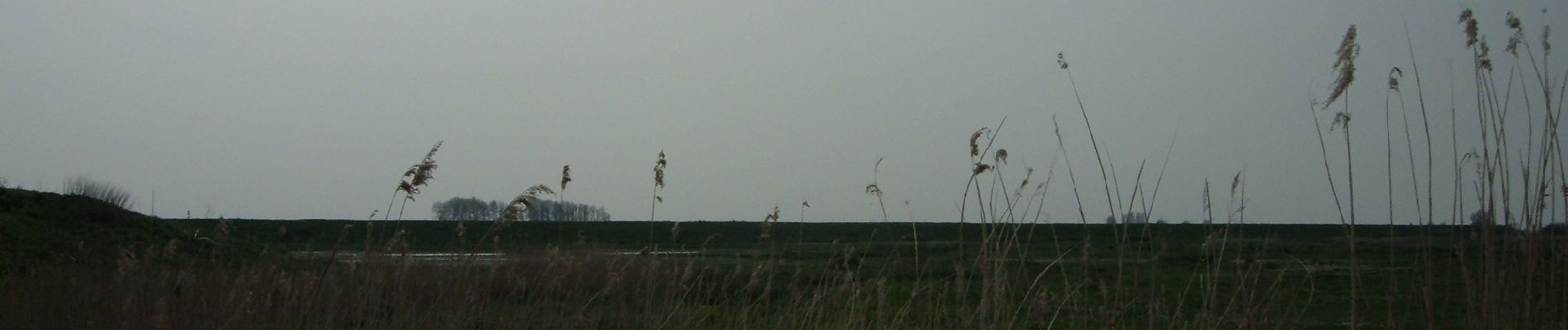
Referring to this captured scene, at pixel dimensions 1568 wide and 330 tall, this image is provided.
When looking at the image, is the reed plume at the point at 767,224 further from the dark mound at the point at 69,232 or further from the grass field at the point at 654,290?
the dark mound at the point at 69,232

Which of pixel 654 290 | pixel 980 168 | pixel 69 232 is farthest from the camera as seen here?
pixel 69 232

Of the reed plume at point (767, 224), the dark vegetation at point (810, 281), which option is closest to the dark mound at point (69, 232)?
the dark vegetation at point (810, 281)

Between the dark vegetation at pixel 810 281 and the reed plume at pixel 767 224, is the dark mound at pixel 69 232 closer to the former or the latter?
the dark vegetation at pixel 810 281

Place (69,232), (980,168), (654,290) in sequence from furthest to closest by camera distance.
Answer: (69,232), (654,290), (980,168)

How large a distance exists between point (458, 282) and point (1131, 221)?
10.6ft

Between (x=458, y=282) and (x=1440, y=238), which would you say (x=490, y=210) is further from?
(x=1440, y=238)

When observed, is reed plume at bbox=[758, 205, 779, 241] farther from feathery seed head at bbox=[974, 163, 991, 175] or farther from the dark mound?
the dark mound

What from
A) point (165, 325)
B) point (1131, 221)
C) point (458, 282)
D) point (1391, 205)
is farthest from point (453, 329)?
point (1391, 205)

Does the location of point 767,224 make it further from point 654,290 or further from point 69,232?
point 69,232

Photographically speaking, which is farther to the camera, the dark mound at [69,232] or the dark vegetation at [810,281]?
the dark mound at [69,232]

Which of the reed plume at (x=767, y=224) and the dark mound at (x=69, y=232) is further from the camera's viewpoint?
the dark mound at (x=69, y=232)

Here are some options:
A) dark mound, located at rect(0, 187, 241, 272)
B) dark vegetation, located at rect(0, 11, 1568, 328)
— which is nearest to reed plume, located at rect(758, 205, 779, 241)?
dark vegetation, located at rect(0, 11, 1568, 328)

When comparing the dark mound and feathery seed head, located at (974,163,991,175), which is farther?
the dark mound

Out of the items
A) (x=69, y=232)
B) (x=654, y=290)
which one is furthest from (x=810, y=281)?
(x=69, y=232)
